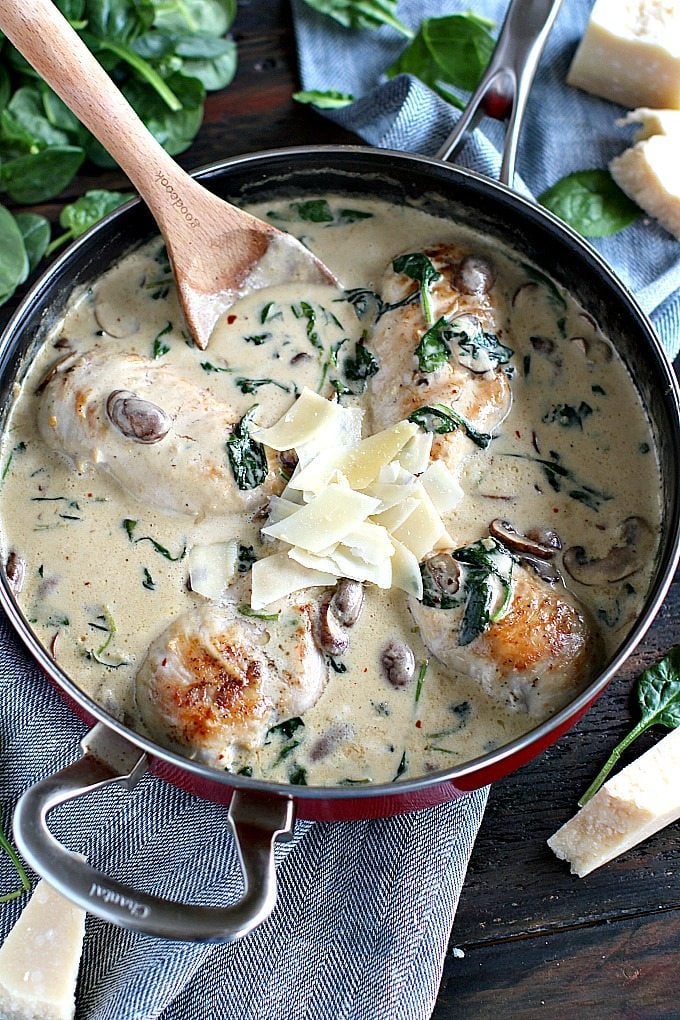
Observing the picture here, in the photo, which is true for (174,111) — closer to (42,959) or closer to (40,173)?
(40,173)

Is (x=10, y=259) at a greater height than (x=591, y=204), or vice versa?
(x=591, y=204)

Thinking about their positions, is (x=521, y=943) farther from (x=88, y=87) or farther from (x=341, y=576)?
(x=88, y=87)

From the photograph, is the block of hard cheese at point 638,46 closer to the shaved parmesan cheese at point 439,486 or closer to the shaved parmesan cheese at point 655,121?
the shaved parmesan cheese at point 655,121

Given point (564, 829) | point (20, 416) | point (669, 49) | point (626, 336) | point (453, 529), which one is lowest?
point (564, 829)

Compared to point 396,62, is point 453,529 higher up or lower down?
lower down

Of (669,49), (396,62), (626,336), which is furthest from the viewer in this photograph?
(396,62)

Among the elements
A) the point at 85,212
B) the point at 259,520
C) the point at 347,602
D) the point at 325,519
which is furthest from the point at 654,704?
the point at 85,212

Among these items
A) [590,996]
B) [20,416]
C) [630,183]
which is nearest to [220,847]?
[590,996]
